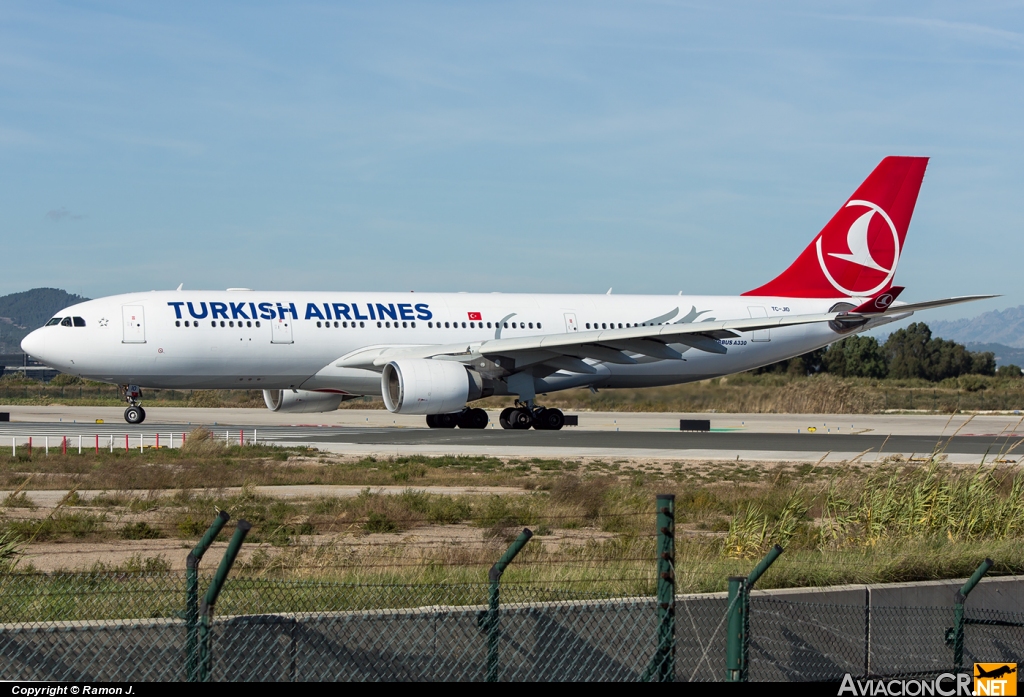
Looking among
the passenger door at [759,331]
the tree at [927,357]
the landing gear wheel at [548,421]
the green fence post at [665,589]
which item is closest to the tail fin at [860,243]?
the passenger door at [759,331]

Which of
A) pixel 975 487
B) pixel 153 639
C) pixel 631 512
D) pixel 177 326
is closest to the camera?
pixel 153 639

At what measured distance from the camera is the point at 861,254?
40094 mm

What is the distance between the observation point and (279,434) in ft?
104

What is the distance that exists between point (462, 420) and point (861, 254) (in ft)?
52.3

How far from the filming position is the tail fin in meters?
40.0

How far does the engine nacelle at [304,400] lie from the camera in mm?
35156

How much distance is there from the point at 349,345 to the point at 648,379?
10141mm

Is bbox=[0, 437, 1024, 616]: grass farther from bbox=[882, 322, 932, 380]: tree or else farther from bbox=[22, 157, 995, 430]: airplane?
bbox=[882, 322, 932, 380]: tree

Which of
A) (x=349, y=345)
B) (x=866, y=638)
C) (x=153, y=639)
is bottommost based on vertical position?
(x=866, y=638)

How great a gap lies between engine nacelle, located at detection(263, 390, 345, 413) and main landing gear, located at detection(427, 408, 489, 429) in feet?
10.1

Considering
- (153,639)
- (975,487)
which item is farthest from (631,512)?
(153,639)

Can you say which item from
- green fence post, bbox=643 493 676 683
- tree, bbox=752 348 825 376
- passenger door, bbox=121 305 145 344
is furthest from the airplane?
tree, bbox=752 348 825 376

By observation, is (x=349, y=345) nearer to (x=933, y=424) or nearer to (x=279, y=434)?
(x=279, y=434)

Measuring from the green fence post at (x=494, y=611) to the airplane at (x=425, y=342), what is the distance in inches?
914
